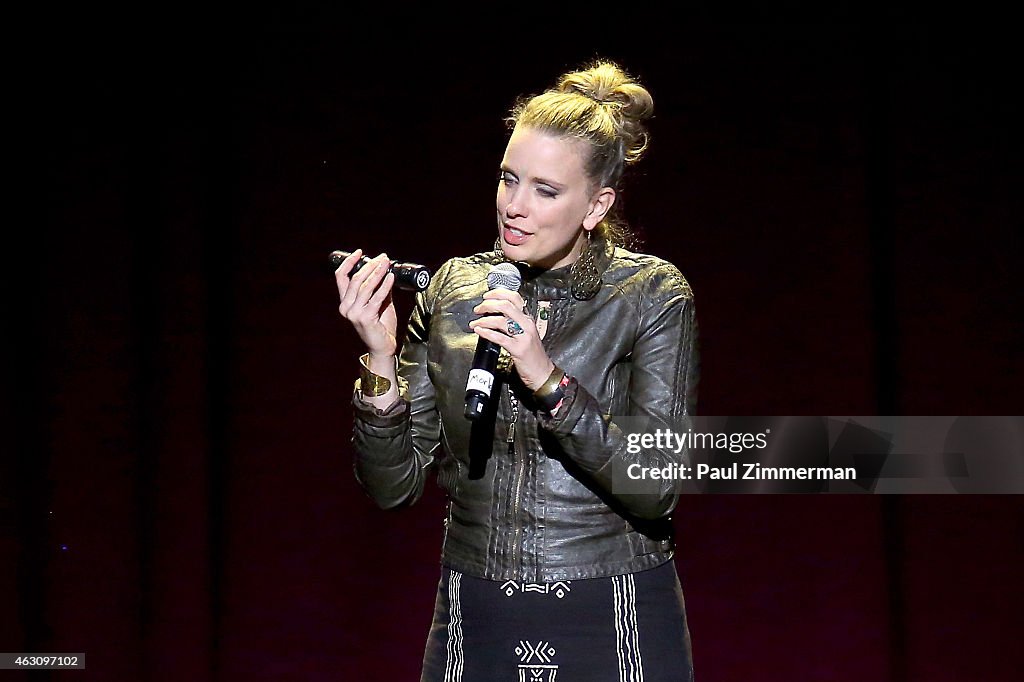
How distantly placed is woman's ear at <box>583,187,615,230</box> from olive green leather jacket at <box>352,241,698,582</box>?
44 mm

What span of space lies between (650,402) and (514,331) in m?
0.21

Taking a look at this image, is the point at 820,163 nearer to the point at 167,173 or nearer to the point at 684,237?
the point at 684,237

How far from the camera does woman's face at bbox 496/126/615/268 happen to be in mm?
1402

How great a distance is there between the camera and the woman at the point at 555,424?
1.36 meters

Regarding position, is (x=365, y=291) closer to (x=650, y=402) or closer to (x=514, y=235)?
(x=514, y=235)

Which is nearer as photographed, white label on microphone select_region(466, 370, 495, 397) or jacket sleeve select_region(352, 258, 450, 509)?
white label on microphone select_region(466, 370, 495, 397)

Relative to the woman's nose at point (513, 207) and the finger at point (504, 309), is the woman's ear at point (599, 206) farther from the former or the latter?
the finger at point (504, 309)

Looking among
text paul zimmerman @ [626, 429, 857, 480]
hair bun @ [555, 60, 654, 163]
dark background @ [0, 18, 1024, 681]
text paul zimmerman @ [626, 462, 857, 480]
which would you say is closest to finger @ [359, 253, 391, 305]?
hair bun @ [555, 60, 654, 163]

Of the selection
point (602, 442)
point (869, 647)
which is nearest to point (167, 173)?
point (602, 442)

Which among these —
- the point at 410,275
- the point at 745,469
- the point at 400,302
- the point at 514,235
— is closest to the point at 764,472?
the point at 745,469

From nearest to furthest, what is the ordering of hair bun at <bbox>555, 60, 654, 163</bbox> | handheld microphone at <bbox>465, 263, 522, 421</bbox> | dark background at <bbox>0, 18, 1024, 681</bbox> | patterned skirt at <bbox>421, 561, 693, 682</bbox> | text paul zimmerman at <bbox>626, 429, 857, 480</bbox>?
handheld microphone at <bbox>465, 263, 522, 421</bbox> → patterned skirt at <bbox>421, 561, 693, 682</bbox> → hair bun at <bbox>555, 60, 654, 163</bbox> → text paul zimmerman at <bbox>626, 429, 857, 480</bbox> → dark background at <bbox>0, 18, 1024, 681</bbox>

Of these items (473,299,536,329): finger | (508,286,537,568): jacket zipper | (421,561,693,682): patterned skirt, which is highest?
(473,299,536,329): finger

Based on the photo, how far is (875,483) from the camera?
251 centimetres

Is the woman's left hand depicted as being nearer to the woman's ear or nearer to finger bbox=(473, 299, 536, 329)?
finger bbox=(473, 299, 536, 329)
